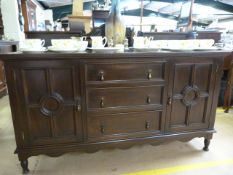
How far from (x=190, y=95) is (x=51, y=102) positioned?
1094 mm

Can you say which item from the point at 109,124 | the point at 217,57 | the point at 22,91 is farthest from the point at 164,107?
the point at 22,91

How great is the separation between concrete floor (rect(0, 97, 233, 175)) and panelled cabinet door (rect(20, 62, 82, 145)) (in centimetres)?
30

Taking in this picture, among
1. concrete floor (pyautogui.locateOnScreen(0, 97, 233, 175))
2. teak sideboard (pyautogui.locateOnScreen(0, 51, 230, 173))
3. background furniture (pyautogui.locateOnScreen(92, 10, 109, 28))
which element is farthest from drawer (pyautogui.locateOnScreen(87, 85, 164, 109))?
background furniture (pyautogui.locateOnScreen(92, 10, 109, 28))

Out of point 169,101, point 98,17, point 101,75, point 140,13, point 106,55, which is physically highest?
point 140,13

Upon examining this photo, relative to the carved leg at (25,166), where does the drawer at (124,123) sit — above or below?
above

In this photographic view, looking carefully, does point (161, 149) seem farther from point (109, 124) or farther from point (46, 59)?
point (46, 59)

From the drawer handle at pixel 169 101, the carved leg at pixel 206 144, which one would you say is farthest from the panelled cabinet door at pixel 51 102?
the carved leg at pixel 206 144

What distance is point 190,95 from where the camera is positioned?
4.92ft

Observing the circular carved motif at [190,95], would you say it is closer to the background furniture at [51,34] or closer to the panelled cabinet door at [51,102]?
the panelled cabinet door at [51,102]

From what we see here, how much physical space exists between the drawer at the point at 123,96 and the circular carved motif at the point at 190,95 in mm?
207

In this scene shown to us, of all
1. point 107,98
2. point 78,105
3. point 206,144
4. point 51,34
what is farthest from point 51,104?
point 206,144

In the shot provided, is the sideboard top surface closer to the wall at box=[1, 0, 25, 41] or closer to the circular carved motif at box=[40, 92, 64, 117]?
the circular carved motif at box=[40, 92, 64, 117]

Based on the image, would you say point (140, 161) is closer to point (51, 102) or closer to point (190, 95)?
point (190, 95)

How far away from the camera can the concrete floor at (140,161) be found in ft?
4.86
